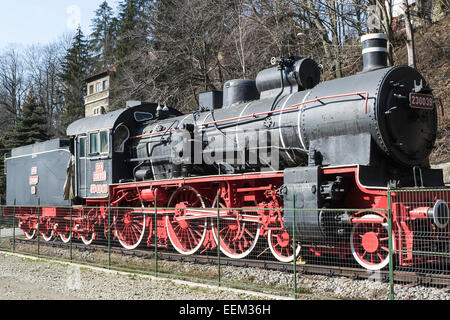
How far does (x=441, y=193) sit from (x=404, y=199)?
854 mm

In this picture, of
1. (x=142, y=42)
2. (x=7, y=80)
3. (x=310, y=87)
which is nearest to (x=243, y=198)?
(x=310, y=87)

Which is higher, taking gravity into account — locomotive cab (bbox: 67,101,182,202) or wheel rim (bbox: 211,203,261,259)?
locomotive cab (bbox: 67,101,182,202)

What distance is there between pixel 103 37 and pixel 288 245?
172 feet

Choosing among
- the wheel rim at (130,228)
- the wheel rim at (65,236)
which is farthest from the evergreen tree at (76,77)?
the wheel rim at (130,228)

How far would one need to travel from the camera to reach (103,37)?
185 ft

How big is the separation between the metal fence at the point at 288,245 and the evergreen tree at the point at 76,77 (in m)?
39.6

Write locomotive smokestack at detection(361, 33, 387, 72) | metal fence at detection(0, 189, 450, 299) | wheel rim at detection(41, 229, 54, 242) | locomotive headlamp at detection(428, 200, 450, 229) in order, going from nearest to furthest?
locomotive headlamp at detection(428, 200, 450, 229), metal fence at detection(0, 189, 450, 299), locomotive smokestack at detection(361, 33, 387, 72), wheel rim at detection(41, 229, 54, 242)

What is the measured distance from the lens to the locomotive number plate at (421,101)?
8.32 meters

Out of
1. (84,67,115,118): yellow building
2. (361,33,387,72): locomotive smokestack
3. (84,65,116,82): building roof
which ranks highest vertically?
(84,65,116,82): building roof

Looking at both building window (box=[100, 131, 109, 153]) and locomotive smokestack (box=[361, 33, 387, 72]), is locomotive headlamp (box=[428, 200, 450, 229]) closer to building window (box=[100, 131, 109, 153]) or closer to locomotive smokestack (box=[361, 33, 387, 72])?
locomotive smokestack (box=[361, 33, 387, 72])

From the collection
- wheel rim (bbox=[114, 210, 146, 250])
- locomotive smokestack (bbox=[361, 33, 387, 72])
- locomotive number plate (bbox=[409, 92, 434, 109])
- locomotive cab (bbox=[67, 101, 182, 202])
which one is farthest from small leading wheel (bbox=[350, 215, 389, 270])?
locomotive cab (bbox=[67, 101, 182, 202])

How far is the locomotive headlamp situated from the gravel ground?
9.82 feet

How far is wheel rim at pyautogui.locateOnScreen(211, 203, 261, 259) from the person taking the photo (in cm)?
982

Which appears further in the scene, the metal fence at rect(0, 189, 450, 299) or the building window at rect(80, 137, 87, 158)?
the building window at rect(80, 137, 87, 158)
